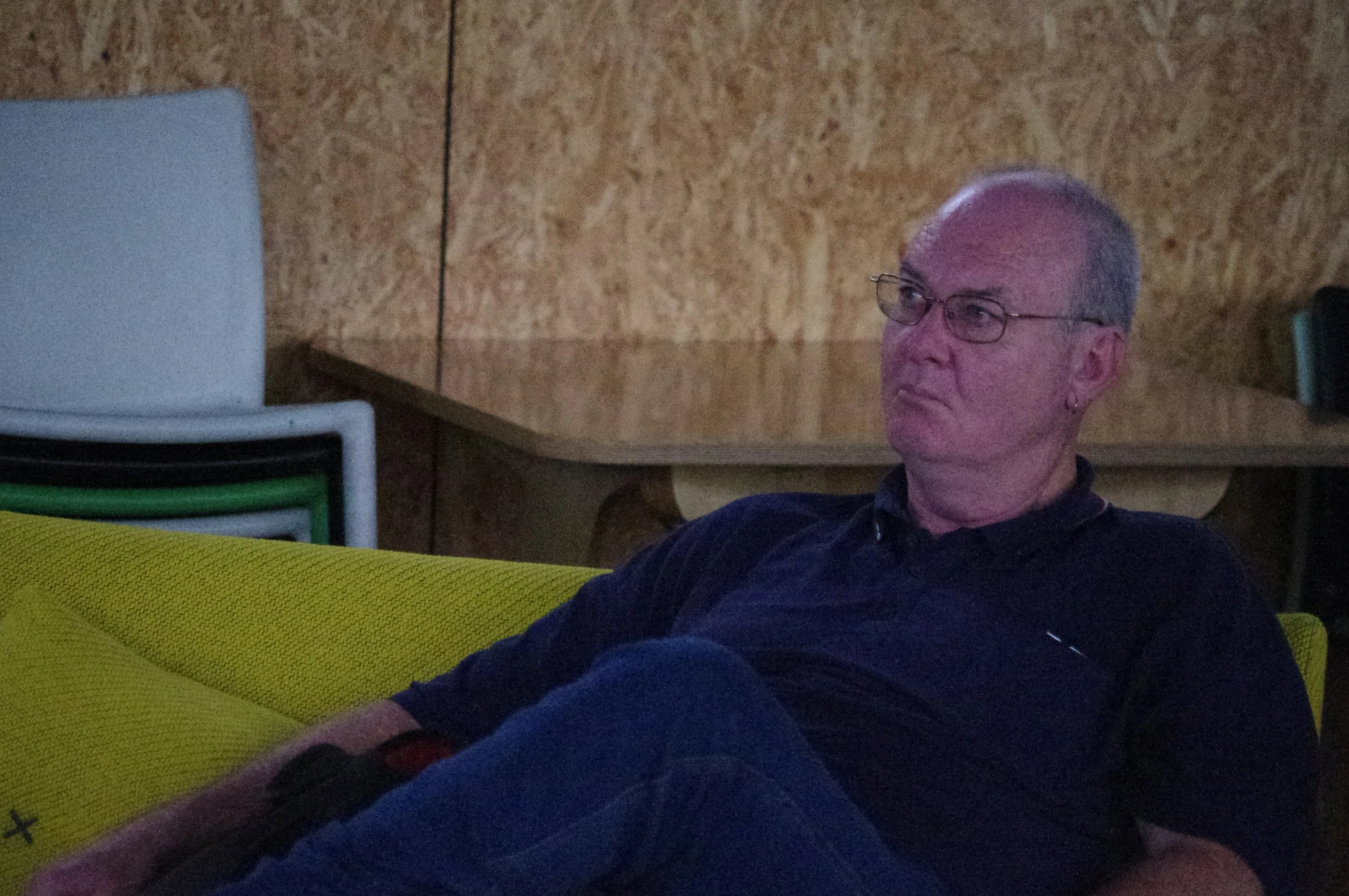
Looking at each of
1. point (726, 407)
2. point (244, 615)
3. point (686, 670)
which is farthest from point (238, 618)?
point (726, 407)

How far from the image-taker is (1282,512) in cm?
367

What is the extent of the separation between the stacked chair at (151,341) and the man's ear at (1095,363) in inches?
41.9

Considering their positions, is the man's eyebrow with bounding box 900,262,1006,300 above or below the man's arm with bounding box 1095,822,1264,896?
above

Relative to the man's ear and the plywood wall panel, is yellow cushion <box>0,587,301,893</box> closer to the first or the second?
the man's ear

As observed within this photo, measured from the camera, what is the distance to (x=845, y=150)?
3344mm

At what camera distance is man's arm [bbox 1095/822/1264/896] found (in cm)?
119

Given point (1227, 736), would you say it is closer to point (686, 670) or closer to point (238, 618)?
point (686, 670)

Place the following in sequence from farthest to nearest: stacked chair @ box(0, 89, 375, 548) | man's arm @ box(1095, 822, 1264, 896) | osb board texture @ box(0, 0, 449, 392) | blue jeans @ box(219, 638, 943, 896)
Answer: osb board texture @ box(0, 0, 449, 392) → stacked chair @ box(0, 89, 375, 548) → man's arm @ box(1095, 822, 1264, 896) → blue jeans @ box(219, 638, 943, 896)

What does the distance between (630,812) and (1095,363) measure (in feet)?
2.44

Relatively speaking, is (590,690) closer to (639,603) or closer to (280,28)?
(639,603)

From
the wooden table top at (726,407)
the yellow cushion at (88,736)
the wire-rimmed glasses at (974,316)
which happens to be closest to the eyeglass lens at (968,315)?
the wire-rimmed glasses at (974,316)

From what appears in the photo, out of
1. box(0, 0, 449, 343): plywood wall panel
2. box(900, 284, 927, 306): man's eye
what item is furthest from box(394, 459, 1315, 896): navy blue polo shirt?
box(0, 0, 449, 343): plywood wall panel

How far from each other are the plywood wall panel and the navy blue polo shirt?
67.7 inches

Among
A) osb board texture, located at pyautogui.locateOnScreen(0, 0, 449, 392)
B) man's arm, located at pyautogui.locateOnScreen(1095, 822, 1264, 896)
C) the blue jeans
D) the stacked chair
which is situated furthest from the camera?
osb board texture, located at pyautogui.locateOnScreen(0, 0, 449, 392)
